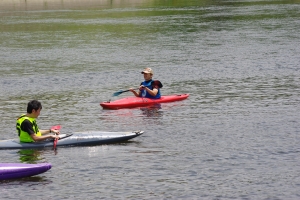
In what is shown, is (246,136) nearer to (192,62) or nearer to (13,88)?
(13,88)

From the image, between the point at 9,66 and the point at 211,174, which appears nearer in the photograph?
the point at 211,174

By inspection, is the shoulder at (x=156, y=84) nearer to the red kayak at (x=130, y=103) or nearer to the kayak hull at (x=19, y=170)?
the red kayak at (x=130, y=103)

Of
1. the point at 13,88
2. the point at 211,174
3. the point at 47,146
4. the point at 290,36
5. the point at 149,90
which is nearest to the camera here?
the point at 211,174

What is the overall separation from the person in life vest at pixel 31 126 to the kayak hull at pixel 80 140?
0.67 ft

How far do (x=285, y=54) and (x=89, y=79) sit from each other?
1228cm

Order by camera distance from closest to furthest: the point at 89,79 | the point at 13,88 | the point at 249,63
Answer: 1. the point at 13,88
2. the point at 89,79
3. the point at 249,63

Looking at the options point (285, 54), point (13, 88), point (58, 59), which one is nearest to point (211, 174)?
point (13, 88)

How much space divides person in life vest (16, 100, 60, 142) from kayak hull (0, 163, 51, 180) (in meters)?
2.33

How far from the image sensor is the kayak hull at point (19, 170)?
1578 cm

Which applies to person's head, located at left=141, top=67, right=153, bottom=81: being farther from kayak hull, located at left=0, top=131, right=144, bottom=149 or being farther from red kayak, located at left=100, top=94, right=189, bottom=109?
kayak hull, located at left=0, top=131, right=144, bottom=149

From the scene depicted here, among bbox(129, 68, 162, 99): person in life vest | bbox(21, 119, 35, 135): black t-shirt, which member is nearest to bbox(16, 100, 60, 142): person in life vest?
bbox(21, 119, 35, 135): black t-shirt

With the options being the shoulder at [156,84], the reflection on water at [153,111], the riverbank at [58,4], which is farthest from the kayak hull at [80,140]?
the riverbank at [58,4]

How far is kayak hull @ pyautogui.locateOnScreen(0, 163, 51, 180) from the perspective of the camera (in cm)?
1578

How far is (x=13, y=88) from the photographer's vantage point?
31219 millimetres
